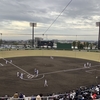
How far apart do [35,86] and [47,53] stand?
30237 mm

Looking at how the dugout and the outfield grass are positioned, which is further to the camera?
the dugout

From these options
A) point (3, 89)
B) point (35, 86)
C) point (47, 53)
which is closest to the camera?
point (3, 89)

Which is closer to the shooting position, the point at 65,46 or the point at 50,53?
the point at 50,53

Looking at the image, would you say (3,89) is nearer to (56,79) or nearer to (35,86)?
(35,86)

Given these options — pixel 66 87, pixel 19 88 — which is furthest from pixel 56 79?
pixel 19 88

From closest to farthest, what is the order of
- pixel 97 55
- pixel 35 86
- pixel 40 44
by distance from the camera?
1. pixel 35 86
2. pixel 97 55
3. pixel 40 44

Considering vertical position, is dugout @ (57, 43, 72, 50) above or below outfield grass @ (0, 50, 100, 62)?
above

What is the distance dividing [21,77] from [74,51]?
29873mm

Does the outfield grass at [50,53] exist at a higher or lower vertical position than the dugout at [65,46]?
lower

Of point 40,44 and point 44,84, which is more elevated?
point 40,44

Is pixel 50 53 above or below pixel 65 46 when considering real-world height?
below

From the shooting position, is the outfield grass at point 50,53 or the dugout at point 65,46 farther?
the dugout at point 65,46

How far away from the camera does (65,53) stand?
48.4 m

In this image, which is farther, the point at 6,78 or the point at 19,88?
the point at 6,78
